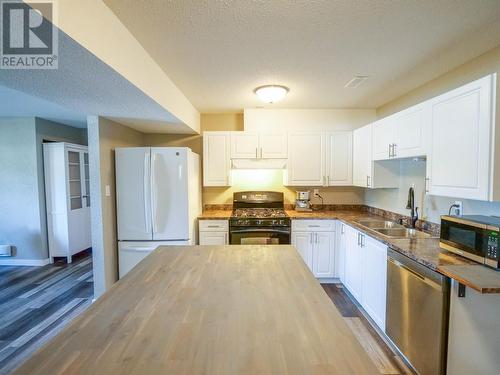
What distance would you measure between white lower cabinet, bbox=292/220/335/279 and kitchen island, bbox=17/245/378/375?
1.91 m

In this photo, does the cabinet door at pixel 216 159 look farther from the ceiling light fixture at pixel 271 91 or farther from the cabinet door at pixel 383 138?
the cabinet door at pixel 383 138

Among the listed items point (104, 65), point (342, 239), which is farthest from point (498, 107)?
point (104, 65)

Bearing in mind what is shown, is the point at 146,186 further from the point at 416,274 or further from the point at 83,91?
the point at 416,274

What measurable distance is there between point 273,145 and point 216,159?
0.85m

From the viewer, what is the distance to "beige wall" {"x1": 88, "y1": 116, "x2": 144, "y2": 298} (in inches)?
107

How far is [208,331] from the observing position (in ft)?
2.97

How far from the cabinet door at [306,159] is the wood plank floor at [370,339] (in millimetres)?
1547

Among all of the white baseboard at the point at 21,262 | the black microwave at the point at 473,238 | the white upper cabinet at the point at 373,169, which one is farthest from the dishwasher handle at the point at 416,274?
the white baseboard at the point at 21,262

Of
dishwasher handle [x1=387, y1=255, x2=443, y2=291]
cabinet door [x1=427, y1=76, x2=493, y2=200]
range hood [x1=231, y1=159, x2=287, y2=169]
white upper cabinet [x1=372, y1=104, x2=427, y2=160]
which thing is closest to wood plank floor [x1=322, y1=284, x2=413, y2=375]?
dishwasher handle [x1=387, y1=255, x2=443, y2=291]

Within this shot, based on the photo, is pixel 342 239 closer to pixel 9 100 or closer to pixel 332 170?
pixel 332 170

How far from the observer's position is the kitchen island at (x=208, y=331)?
746 mm

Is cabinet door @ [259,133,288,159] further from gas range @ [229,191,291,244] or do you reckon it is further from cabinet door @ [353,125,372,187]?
cabinet door @ [353,125,372,187]
